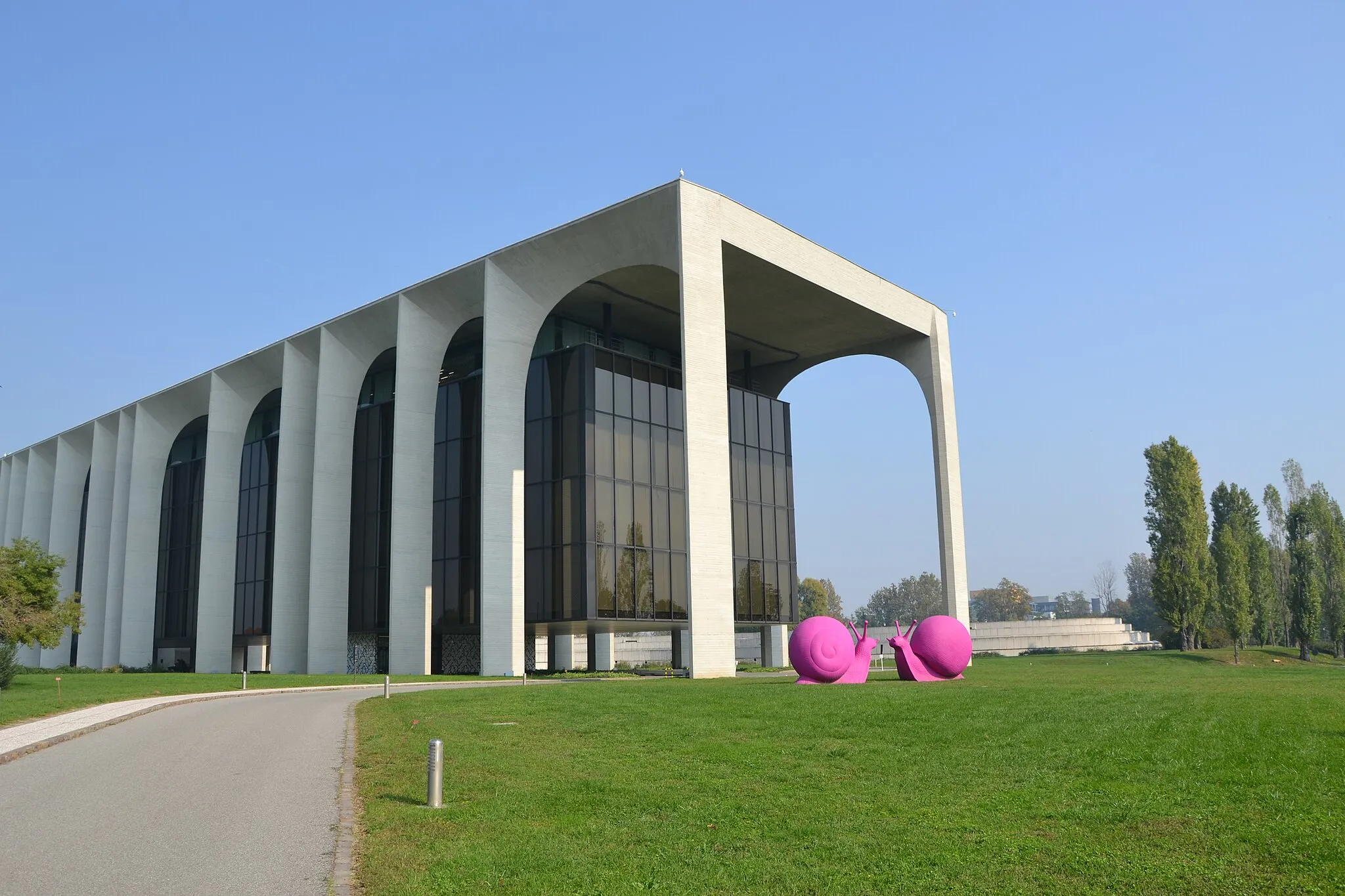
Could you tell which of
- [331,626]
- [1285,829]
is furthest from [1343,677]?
[331,626]

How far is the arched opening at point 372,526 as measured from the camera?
165ft

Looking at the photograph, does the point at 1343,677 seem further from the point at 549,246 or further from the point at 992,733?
the point at 549,246

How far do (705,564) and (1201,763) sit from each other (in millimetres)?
23906

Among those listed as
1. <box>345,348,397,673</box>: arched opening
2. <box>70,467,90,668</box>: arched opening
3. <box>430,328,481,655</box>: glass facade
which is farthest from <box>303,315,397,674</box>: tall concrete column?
<box>70,467,90,668</box>: arched opening

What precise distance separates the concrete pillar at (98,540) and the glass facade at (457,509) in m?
33.5

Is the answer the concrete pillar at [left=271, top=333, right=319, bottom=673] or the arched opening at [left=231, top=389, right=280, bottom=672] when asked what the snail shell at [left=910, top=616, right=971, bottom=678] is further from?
the arched opening at [left=231, top=389, right=280, bottom=672]

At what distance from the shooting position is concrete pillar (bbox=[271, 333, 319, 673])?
5050 cm

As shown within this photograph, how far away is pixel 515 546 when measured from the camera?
41.5 meters

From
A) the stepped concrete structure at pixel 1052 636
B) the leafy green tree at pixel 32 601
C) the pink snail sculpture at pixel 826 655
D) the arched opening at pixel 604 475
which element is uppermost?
the arched opening at pixel 604 475

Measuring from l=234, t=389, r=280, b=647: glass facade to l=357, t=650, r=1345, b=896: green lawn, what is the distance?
43.3 meters

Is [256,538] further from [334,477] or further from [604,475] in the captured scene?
[604,475]

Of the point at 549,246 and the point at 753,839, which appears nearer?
the point at 753,839

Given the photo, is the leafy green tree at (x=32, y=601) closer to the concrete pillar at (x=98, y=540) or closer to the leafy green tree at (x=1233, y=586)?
the concrete pillar at (x=98, y=540)

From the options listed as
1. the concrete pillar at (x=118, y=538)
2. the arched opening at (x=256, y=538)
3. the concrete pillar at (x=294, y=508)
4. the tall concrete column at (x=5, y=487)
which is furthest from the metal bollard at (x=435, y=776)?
the tall concrete column at (x=5, y=487)
